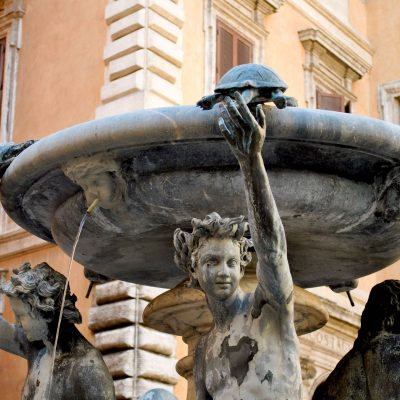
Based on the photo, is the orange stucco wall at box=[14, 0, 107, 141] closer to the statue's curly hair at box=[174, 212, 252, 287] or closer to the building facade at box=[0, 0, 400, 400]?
the building facade at box=[0, 0, 400, 400]

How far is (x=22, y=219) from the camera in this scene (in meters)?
5.10

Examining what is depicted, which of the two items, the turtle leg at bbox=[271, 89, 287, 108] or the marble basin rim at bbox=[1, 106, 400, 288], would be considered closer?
the turtle leg at bbox=[271, 89, 287, 108]

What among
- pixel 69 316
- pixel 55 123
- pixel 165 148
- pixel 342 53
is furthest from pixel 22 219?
pixel 342 53

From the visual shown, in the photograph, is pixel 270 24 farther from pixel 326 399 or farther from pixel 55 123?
pixel 326 399

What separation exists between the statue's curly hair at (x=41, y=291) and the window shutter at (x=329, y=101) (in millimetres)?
10974

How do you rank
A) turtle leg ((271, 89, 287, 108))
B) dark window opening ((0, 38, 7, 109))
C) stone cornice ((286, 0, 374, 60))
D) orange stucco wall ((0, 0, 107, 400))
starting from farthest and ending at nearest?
stone cornice ((286, 0, 374, 60)), dark window opening ((0, 38, 7, 109)), orange stucco wall ((0, 0, 107, 400)), turtle leg ((271, 89, 287, 108))

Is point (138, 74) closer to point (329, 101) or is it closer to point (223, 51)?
point (223, 51)

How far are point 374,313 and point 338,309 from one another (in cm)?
892

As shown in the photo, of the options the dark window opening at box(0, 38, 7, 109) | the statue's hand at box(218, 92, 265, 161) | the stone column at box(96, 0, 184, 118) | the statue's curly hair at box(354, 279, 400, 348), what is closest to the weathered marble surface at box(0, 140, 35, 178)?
the statue's hand at box(218, 92, 265, 161)

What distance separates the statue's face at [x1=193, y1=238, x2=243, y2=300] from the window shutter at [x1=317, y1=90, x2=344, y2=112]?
11.6m

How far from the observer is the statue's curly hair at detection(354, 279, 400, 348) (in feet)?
15.4

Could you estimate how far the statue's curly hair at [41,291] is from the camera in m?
4.49

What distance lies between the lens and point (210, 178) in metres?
4.25

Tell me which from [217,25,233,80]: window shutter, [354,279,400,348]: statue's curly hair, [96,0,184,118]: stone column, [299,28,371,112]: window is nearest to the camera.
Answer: [354,279,400,348]: statue's curly hair
